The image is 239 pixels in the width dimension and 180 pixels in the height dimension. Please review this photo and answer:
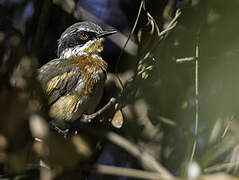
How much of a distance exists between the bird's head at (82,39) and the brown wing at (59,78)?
0.45 m

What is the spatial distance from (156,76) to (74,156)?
2.86m

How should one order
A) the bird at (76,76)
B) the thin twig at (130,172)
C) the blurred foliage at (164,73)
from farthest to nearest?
the bird at (76,76), the blurred foliage at (164,73), the thin twig at (130,172)

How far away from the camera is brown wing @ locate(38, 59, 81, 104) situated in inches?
195

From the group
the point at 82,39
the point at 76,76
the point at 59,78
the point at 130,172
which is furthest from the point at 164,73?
the point at 130,172

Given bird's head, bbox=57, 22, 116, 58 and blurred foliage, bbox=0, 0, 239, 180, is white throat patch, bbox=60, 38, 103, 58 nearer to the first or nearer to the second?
bird's head, bbox=57, 22, 116, 58

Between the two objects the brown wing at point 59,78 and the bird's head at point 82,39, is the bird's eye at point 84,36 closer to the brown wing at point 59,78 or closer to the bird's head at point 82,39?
the bird's head at point 82,39

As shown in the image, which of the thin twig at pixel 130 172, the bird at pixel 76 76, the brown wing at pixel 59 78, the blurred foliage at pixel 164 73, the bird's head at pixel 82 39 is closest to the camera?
the thin twig at pixel 130 172

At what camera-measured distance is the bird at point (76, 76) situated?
15.9ft

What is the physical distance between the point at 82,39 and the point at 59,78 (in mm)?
916

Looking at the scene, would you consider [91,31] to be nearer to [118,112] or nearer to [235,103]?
[118,112]

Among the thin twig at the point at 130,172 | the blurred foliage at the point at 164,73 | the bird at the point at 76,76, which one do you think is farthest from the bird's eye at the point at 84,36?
the thin twig at the point at 130,172

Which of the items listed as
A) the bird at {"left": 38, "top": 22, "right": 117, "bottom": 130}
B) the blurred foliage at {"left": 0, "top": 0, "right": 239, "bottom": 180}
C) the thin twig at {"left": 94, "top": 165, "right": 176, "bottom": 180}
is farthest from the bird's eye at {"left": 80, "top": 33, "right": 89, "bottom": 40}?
the thin twig at {"left": 94, "top": 165, "right": 176, "bottom": 180}

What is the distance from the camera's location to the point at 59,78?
5.10 m

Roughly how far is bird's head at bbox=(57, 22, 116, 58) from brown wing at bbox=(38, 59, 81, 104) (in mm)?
454
